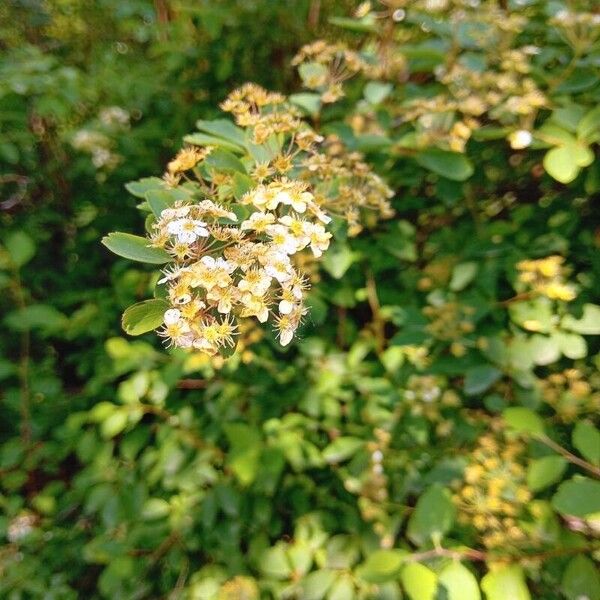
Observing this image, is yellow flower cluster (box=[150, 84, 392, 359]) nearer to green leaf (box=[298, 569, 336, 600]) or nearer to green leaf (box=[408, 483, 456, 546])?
green leaf (box=[408, 483, 456, 546])

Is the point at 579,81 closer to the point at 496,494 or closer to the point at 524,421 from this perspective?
the point at 524,421

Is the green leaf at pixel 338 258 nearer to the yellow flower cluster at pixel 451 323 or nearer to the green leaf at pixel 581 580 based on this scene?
the yellow flower cluster at pixel 451 323

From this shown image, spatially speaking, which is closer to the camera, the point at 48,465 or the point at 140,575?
the point at 140,575

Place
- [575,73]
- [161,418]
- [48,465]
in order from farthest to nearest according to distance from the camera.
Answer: [48,465], [161,418], [575,73]

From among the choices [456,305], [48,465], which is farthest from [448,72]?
[48,465]

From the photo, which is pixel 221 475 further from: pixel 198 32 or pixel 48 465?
pixel 198 32

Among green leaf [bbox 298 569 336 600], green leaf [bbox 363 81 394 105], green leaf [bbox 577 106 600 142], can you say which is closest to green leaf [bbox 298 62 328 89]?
green leaf [bbox 363 81 394 105]

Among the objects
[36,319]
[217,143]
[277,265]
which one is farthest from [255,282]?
[36,319]
